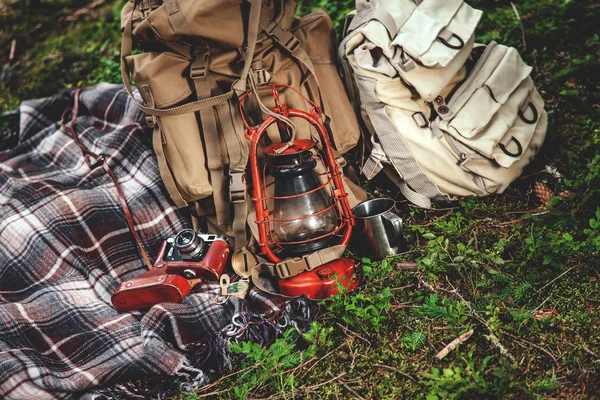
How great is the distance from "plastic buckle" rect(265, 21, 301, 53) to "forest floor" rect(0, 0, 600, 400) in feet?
3.15

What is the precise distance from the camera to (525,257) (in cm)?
257

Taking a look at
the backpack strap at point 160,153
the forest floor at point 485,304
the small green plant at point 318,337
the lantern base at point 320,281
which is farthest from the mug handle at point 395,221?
the backpack strap at point 160,153

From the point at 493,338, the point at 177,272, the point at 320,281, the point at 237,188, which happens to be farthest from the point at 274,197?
the point at 493,338

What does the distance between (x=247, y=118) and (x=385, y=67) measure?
2.59 ft

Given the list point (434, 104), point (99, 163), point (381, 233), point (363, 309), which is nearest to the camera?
point (363, 309)

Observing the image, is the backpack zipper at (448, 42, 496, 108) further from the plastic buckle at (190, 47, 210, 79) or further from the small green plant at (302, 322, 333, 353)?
the small green plant at (302, 322, 333, 353)

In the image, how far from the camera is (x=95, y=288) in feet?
9.80

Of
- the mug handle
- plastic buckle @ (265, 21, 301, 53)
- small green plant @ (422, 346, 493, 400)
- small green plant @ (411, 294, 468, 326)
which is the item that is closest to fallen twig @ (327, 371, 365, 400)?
small green plant @ (422, 346, 493, 400)

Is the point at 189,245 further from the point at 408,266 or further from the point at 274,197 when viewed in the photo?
the point at 408,266

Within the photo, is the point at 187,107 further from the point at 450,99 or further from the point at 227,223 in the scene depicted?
the point at 450,99

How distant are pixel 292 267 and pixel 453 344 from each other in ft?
2.78

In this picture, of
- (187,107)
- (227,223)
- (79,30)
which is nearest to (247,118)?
(187,107)

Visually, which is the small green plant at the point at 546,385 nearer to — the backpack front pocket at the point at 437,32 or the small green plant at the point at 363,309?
the small green plant at the point at 363,309

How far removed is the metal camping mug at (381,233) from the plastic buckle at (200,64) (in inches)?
42.7
